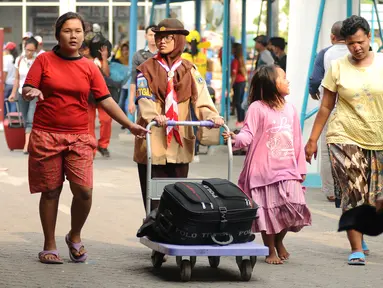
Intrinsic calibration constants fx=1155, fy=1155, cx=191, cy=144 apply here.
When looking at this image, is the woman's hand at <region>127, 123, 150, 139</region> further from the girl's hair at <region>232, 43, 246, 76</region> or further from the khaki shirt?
the girl's hair at <region>232, 43, 246, 76</region>

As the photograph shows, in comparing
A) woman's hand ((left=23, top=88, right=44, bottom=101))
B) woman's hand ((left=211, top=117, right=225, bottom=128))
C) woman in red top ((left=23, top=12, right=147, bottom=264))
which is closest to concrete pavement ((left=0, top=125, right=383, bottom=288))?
woman in red top ((left=23, top=12, right=147, bottom=264))

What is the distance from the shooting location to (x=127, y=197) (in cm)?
1219

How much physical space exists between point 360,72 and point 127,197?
4508 millimetres

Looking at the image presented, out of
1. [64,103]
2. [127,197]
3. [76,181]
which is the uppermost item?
[64,103]

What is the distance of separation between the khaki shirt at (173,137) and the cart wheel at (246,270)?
1.07 meters

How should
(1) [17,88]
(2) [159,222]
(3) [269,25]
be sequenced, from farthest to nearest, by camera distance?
Result: 1. (3) [269,25]
2. (1) [17,88]
3. (2) [159,222]

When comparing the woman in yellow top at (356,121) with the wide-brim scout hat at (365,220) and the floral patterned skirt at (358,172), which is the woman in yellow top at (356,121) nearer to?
the floral patterned skirt at (358,172)

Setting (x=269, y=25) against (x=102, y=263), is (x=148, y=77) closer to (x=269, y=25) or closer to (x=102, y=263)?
(x=102, y=263)

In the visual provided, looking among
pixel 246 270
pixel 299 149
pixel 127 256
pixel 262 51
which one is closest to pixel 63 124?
pixel 127 256

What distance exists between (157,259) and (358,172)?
1663 mm

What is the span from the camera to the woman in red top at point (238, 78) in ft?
86.0

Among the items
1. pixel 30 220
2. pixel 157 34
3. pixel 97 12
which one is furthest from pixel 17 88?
pixel 97 12

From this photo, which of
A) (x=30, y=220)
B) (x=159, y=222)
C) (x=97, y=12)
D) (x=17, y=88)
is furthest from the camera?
(x=97, y=12)

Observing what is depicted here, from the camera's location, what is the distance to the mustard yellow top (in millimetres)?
8211
